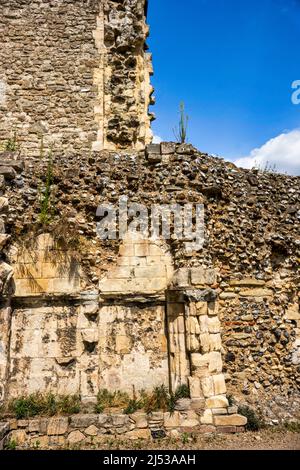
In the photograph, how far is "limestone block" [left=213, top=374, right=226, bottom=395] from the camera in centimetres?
665

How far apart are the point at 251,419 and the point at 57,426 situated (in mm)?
3271

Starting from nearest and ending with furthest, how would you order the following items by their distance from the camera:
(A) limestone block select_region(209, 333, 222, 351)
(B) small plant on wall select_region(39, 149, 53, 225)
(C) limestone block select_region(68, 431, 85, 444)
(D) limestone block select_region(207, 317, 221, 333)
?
(C) limestone block select_region(68, 431, 85, 444)
(A) limestone block select_region(209, 333, 222, 351)
(D) limestone block select_region(207, 317, 221, 333)
(B) small plant on wall select_region(39, 149, 53, 225)

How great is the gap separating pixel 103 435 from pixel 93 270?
9.03 feet

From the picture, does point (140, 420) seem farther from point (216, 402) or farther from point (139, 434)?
point (216, 402)

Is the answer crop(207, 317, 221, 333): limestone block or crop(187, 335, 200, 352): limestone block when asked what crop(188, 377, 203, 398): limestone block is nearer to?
crop(187, 335, 200, 352): limestone block

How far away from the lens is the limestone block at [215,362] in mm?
6762

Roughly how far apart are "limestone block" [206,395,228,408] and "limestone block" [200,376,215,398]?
7 centimetres

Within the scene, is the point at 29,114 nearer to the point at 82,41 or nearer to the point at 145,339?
the point at 82,41

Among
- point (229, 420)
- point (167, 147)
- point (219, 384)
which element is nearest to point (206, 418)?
point (229, 420)

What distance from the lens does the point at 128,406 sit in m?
6.63

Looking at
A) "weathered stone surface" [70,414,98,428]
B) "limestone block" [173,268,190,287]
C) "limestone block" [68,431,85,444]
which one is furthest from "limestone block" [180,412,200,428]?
"limestone block" [173,268,190,287]

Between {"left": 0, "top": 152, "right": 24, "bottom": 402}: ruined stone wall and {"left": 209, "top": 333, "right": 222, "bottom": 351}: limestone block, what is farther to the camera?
{"left": 209, "top": 333, "right": 222, "bottom": 351}: limestone block

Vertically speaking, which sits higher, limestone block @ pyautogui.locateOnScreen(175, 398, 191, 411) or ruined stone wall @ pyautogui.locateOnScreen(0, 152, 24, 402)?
ruined stone wall @ pyautogui.locateOnScreen(0, 152, 24, 402)

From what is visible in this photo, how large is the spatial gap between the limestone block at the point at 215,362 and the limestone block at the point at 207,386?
6.9 inches
